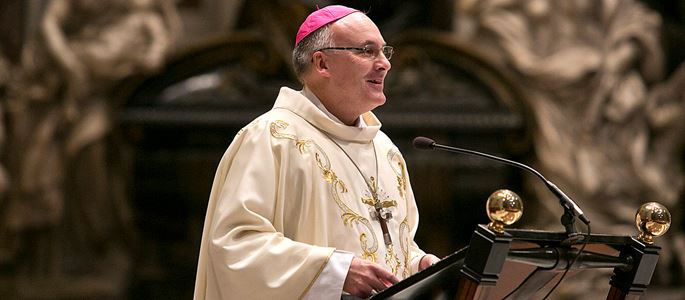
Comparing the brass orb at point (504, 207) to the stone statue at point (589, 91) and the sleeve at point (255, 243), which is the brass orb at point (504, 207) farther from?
the stone statue at point (589, 91)

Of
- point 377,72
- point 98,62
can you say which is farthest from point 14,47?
point 377,72

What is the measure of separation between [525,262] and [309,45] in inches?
39.3

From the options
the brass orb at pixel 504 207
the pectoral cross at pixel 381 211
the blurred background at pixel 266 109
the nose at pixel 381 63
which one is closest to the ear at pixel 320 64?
the nose at pixel 381 63

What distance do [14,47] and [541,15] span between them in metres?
3.23

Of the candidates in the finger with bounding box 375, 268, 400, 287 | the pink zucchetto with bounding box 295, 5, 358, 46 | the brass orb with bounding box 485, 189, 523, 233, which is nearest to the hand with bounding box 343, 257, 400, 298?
the finger with bounding box 375, 268, 400, 287

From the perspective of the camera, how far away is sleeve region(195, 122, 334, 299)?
3.23 metres

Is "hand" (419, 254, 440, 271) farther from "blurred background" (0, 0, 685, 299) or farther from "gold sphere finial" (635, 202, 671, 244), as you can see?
"blurred background" (0, 0, 685, 299)

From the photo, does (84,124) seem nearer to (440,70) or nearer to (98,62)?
(98,62)

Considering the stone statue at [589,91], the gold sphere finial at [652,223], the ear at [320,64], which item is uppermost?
the ear at [320,64]

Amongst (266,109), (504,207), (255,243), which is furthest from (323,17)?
(266,109)

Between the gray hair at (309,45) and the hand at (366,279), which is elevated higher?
the gray hair at (309,45)

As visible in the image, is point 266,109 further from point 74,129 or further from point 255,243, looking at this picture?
point 255,243

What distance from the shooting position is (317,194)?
3428mm

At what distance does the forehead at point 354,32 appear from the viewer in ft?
11.6
